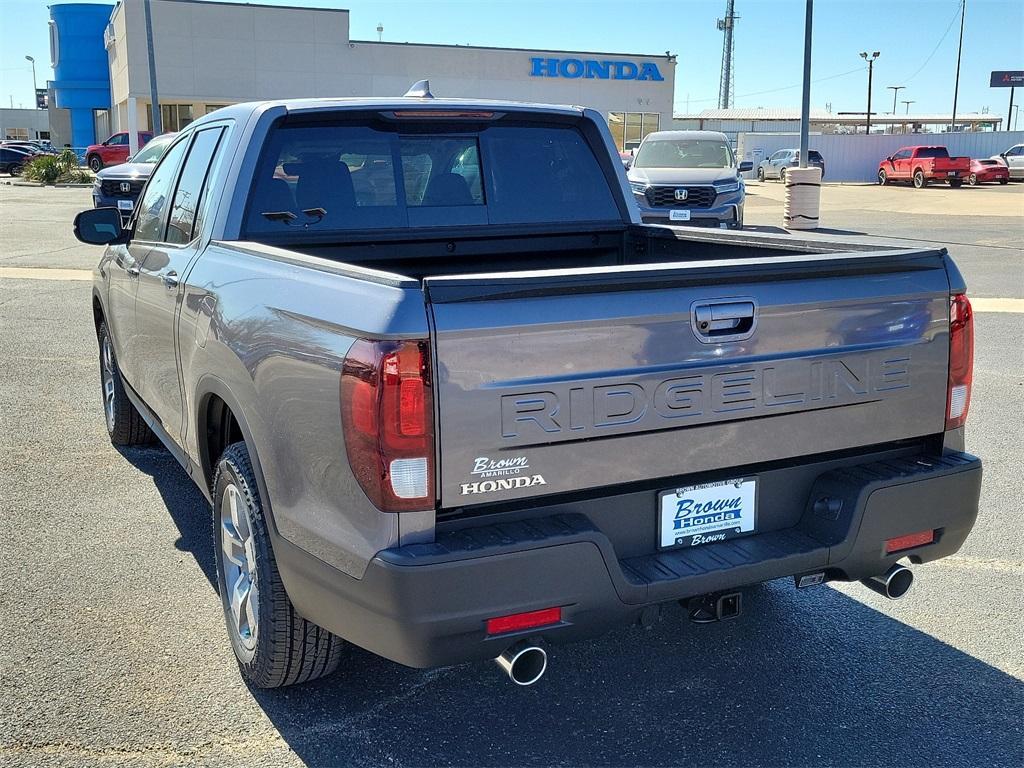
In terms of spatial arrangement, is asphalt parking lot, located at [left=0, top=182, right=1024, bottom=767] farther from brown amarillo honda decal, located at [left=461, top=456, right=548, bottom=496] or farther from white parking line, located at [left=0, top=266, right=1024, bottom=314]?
white parking line, located at [left=0, top=266, right=1024, bottom=314]

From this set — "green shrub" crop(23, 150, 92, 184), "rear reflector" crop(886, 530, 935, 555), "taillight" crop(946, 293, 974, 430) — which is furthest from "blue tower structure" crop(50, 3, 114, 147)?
"rear reflector" crop(886, 530, 935, 555)

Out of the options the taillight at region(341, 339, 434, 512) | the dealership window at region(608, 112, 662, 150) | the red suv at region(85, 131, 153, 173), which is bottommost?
the taillight at region(341, 339, 434, 512)

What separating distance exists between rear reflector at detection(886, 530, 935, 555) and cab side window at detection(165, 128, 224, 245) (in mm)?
2942

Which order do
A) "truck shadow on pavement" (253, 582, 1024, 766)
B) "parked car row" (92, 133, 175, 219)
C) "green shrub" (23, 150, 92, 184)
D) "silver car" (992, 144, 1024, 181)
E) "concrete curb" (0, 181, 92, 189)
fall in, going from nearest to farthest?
"truck shadow on pavement" (253, 582, 1024, 766) < "parked car row" (92, 133, 175, 219) < "concrete curb" (0, 181, 92, 189) < "green shrub" (23, 150, 92, 184) < "silver car" (992, 144, 1024, 181)

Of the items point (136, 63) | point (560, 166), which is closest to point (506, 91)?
point (136, 63)

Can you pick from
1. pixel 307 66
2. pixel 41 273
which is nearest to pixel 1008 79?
pixel 307 66

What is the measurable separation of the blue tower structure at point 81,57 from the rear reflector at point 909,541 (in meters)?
70.8

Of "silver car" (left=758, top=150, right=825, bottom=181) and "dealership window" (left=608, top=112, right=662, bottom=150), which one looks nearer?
"silver car" (left=758, top=150, right=825, bottom=181)

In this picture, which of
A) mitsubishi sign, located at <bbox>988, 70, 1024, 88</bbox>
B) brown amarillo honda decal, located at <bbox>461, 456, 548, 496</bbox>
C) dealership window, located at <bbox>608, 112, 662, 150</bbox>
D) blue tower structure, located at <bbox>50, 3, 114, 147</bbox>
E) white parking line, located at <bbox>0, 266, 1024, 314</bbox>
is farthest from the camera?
mitsubishi sign, located at <bbox>988, 70, 1024, 88</bbox>

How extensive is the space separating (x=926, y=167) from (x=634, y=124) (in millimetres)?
16659

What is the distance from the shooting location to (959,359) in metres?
3.37

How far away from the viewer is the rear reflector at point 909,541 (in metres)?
3.25

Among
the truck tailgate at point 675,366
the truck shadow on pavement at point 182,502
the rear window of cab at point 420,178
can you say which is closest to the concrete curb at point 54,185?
the truck shadow on pavement at point 182,502

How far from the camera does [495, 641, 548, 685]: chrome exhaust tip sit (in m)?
2.79
